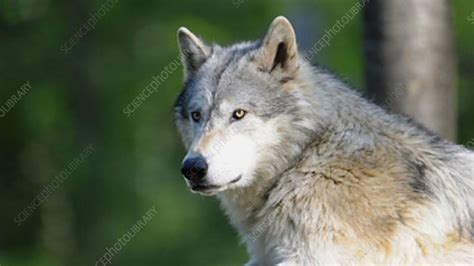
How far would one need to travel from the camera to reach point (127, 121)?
29734 mm

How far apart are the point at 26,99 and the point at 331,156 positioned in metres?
22.0

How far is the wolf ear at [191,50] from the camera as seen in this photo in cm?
880

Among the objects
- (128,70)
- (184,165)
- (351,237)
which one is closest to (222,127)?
(184,165)

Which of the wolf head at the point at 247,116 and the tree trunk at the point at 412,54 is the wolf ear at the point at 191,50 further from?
the tree trunk at the point at 412,54

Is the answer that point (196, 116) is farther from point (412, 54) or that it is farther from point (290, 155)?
point (412, 54)

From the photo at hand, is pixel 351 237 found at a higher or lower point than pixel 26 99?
higher

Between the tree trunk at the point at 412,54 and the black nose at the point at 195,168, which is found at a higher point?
the tree trunk at the point at 412,54

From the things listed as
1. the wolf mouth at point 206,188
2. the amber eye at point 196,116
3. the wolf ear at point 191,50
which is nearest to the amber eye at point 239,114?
the amber eye at point 196,116

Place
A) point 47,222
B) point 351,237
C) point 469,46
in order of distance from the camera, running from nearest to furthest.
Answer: point 351,237 < point 469,46 < point 47,222

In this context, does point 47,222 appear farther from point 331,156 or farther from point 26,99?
point 331,156

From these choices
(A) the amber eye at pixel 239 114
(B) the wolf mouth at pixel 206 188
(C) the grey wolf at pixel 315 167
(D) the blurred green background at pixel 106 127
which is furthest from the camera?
(D) the blurred green background at pixel 106 127

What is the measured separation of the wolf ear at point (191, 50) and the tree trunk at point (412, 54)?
1575 millimetres

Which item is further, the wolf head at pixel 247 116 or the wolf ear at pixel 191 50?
the wolf ear at pixel 191 50

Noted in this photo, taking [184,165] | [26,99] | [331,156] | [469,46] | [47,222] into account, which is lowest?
[47,222]
